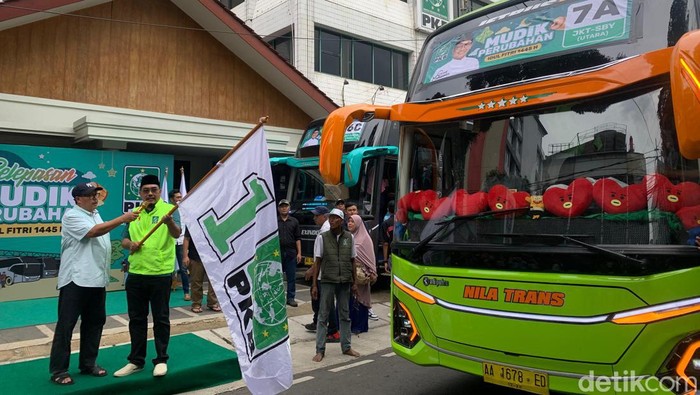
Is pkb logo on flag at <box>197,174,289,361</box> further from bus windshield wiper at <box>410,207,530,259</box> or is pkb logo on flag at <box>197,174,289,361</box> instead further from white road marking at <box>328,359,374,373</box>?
white road marking at <box>328,359,374,373</box>

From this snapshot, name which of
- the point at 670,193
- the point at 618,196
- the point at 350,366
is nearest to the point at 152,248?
the point at 350,366

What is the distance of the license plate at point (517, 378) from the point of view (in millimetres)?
3105

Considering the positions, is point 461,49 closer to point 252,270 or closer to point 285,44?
point 252,270

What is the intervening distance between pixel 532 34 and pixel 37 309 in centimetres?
794

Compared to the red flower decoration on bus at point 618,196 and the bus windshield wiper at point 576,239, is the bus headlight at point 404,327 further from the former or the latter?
the red flower decoration on bus at point 618,196

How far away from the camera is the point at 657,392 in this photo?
9.05ft

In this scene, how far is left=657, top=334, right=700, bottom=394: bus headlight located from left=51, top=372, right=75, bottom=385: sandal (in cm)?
481

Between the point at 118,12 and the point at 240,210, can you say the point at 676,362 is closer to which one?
the point at 240,210

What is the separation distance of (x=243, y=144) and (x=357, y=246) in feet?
10.6

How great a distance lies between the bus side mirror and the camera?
246 cm

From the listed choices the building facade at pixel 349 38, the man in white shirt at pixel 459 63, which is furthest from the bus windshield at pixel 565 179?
the building facade at pixel 349 38

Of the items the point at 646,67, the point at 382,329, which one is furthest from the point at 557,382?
the point at 382,329

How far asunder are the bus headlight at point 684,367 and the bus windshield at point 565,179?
0.46 metres

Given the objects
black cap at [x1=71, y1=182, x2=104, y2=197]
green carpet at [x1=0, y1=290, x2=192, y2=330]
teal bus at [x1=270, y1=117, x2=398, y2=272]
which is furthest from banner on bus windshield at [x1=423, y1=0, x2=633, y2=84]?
green carpet at [x1=0, y1=290, x2=192, y2=330]
